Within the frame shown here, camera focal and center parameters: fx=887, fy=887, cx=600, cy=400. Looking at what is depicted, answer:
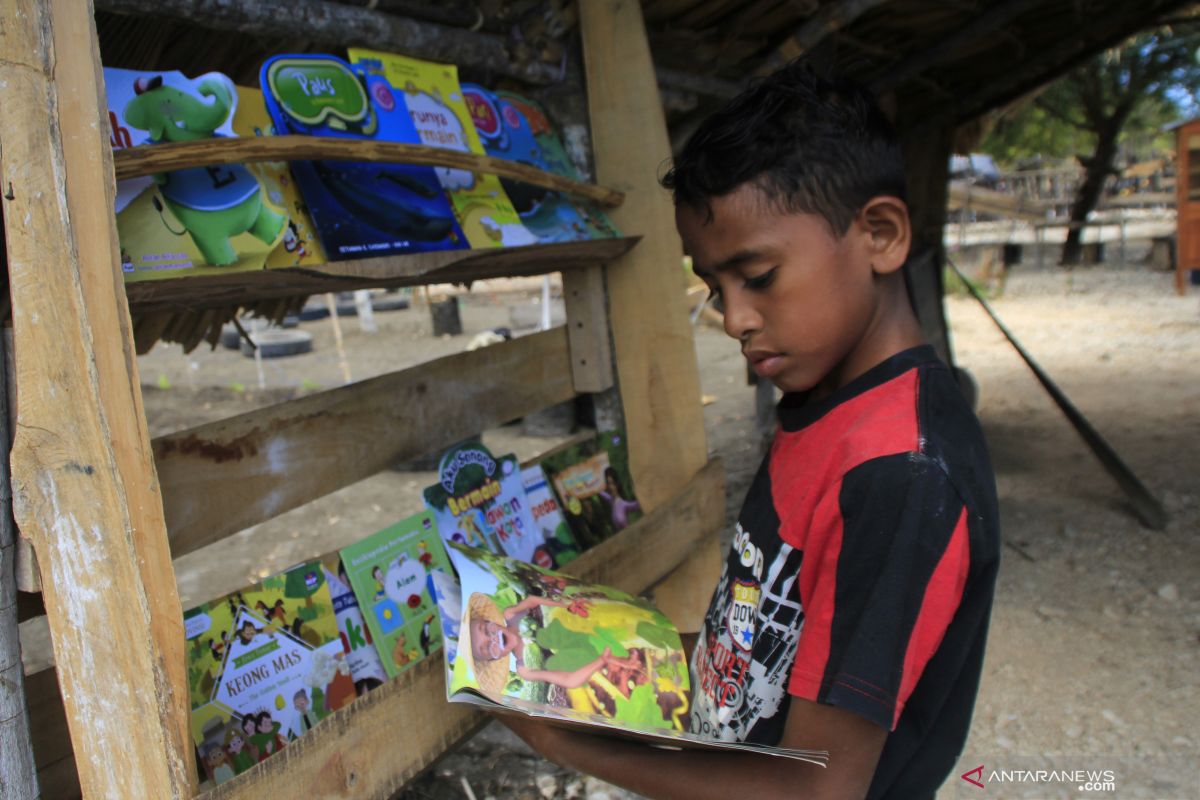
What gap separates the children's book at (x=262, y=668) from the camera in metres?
1.45

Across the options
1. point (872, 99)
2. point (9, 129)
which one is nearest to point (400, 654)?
point (9, 129)

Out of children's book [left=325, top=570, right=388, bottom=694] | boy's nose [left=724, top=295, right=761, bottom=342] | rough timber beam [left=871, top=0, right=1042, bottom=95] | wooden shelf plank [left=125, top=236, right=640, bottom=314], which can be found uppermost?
rough timber beam [left=871, top=0, right=1042, bottom=95]

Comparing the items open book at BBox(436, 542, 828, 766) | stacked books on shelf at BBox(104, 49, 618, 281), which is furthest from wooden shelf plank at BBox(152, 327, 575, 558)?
open book at BBox(436, 542, 828, 766)

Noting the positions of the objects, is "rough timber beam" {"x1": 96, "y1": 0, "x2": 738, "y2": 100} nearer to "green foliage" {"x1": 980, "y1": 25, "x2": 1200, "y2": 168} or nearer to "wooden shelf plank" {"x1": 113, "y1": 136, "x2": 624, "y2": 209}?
"wooden shelf plank" {"x1": 113, "y1": 136, "x2": 624, "y2": 209}

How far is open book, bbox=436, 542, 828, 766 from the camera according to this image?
1041mm

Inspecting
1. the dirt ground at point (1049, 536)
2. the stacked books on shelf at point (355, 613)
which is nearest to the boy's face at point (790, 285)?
the stacked books on shelf at point (355, 613)

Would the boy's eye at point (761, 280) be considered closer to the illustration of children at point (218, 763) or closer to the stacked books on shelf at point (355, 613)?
the stacked books on shelf at point (355, 613)

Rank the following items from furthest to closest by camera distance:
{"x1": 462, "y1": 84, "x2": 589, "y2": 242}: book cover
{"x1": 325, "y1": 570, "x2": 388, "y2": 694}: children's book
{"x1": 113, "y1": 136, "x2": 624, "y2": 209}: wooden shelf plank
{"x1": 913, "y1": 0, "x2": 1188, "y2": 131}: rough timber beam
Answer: {"x1": 913, "y1": 0, "x2": 1188, "y2": 131}: rough timber beam → {"x1": 462, "y1": 84, "x2": 589, "y2": 242}: book cover → {"x1": 325, "y1": 570, "x2": 388, "y2": 694}: children's book → {"x1": 113, "y1": 136, "x2": 624, "y2": 209}: wooden shelf plank

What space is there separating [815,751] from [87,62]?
41.3 inches

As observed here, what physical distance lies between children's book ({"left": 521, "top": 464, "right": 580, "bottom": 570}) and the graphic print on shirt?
3.07 feet

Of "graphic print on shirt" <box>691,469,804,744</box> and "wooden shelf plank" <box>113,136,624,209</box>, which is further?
"wooden shelf plank" <box>113,136,624,209</box>

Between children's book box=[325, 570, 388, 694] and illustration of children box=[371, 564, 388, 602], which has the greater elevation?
illustration of children box=[371, 564, 388, 602]

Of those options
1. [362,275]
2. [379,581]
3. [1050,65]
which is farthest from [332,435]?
[1050,65]

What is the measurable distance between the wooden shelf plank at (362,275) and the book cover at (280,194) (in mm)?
61
